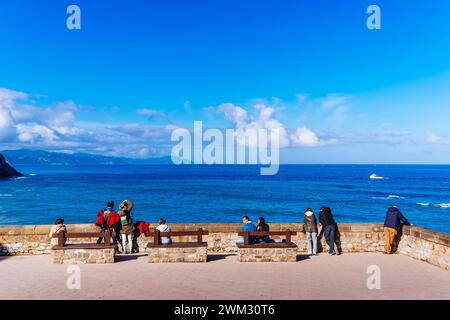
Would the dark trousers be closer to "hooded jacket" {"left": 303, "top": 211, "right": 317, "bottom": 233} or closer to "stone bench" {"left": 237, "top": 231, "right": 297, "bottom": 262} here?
"hooded jacket" {"left": 303, "top": 211, "right": 317, "bottom": 233}

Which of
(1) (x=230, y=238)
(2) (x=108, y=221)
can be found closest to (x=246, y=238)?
(1) (x=230, y=238)

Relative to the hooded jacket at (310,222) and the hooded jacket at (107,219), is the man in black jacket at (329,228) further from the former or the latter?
the hooded jacket at (107,219)

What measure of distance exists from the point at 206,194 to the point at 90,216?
30.9 meters

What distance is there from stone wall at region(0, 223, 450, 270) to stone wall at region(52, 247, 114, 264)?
1543 mm

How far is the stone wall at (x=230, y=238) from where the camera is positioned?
11.7m

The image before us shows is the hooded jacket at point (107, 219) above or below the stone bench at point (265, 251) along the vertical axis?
above

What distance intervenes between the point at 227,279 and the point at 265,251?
222 cm

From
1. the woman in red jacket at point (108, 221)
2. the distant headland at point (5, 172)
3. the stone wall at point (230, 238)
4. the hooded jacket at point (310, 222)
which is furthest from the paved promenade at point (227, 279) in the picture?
the distant headland at point (5, 172)

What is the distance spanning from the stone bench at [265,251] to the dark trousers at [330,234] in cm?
162

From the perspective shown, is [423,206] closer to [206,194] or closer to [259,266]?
[206,194]

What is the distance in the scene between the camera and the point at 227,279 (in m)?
9.02

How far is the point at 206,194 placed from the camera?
258ft

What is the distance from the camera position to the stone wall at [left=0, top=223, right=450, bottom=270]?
38.5 feet

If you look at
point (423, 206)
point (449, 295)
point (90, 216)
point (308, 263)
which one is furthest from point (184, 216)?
point (449, 295)
